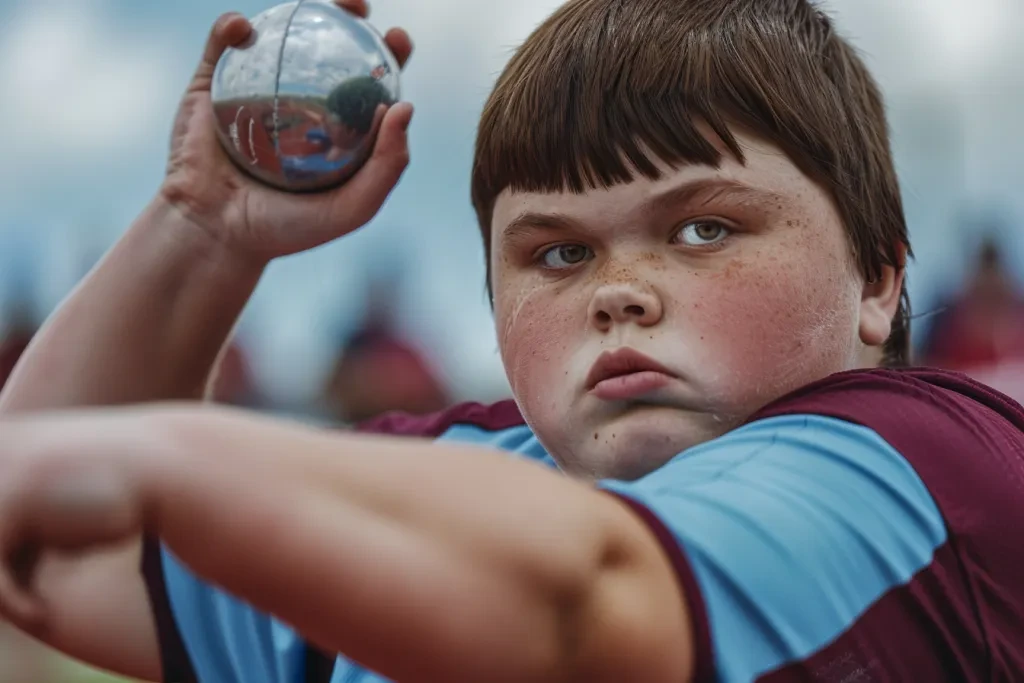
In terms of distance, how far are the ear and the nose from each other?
39 centimetres

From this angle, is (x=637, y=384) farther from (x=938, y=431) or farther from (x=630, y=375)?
(x=938, y=431)

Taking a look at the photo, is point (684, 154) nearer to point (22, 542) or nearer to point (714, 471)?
point (714, 471)

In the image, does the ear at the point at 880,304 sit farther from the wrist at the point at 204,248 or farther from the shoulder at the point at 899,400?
the wrist at the point at 204,248

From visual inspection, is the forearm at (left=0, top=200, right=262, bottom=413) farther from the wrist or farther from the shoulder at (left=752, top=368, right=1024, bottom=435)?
the shoulder at (left=752, top=368, right=1024, bottom=435)

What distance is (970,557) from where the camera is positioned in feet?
4.22

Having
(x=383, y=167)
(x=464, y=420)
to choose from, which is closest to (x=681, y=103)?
(x=383, y=167)

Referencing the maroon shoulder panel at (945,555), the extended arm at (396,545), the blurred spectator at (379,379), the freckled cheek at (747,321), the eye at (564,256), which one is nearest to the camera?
the extended arm at (396,545)

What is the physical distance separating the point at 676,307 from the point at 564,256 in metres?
0.21

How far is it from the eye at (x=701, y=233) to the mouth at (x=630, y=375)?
16 cm

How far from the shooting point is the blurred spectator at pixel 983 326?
5.84 metres

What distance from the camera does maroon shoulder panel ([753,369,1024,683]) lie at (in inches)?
47.1

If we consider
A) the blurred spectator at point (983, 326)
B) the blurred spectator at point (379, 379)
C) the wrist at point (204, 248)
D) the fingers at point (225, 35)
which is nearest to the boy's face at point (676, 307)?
the fingers at point (225, 35)

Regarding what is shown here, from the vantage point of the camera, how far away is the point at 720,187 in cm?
147

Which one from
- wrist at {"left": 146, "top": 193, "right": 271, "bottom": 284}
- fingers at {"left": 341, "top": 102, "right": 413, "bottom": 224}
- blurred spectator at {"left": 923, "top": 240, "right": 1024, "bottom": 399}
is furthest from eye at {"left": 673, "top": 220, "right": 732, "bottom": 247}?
blurred spectator at {"left": 923, "top": 240, "right": 1024, "bottom": 399}
